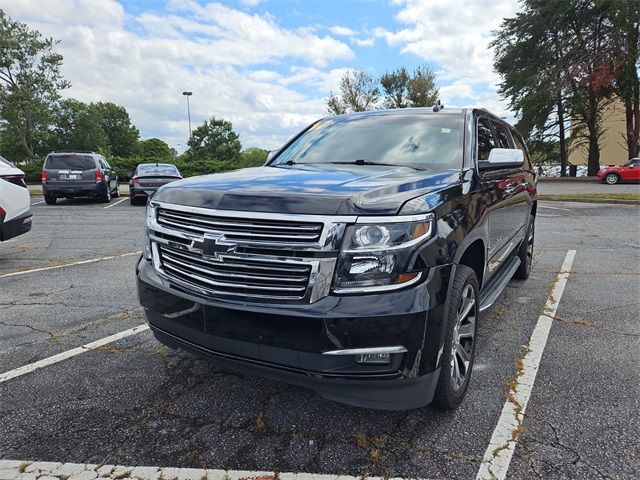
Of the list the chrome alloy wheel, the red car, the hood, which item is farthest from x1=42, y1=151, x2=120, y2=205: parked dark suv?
the red car

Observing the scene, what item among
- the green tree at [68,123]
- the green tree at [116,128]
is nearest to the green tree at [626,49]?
the green tree at [68,123]

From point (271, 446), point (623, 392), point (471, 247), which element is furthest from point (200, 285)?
point (623, 392)

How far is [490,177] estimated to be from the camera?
3297mm

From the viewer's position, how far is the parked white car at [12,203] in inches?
230

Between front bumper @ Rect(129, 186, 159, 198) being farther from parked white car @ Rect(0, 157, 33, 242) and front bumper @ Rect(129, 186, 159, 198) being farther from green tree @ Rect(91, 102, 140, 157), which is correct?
green tree @ Rect(91, 102, 140, 157)

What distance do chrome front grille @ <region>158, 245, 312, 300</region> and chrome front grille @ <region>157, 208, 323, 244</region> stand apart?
0.11 meters

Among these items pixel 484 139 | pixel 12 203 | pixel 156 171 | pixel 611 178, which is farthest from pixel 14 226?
pixel 611 178

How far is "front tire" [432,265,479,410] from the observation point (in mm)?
2291

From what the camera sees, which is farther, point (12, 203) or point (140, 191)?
point (140, 191)

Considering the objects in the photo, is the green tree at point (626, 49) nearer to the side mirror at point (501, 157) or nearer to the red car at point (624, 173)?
the red car at point (624, 173)

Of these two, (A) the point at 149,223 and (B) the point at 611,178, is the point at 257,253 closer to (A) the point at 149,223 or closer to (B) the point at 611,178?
(A) the point at 149,223

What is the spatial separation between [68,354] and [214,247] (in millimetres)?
1950

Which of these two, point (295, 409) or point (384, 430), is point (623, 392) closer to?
point (384, 430)

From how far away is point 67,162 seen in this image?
1460 cm
